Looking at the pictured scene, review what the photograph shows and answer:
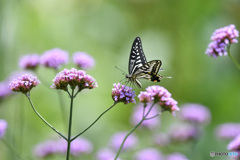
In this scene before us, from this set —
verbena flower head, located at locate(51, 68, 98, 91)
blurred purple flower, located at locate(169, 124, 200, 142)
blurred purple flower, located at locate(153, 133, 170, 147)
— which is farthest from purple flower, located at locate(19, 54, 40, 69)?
blurred purple flower, located at locate(169, 124, 200, 142)

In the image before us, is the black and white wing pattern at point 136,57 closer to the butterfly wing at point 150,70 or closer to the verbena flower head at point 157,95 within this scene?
the butterfly wing at point 150,70

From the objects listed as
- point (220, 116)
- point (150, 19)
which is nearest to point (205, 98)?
point (220, 116)

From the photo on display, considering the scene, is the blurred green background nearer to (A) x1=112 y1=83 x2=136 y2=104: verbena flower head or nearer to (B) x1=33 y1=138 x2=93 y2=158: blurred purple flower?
(B) x1=33 y1=138 x2=93 y2=158: blurred purple flower

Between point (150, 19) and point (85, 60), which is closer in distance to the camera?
point (85, 60)

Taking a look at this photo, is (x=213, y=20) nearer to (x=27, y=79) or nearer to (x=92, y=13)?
(x=92, y=13)

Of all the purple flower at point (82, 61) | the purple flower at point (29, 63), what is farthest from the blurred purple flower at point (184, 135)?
the purple flower at point (29, 63)
